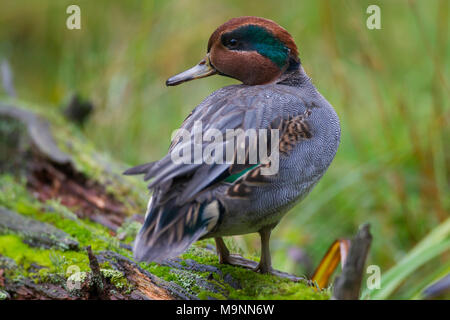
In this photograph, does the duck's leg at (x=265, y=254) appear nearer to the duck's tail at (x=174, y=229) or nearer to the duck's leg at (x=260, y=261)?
the duck's leg at (x=260, y=261)

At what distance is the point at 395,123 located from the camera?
539 cm

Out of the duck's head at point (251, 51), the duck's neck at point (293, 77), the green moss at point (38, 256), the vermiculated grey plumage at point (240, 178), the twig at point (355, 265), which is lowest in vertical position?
the green moss at point (38, 256)

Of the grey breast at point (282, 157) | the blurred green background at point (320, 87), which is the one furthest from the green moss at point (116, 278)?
the blurred green background at point (320, 87)

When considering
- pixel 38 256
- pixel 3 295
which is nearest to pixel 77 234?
pixel 38 256

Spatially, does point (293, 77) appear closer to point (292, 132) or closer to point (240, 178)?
point (292, 132)

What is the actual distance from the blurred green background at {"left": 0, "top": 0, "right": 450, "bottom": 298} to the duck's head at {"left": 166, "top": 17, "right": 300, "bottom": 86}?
4.38ft

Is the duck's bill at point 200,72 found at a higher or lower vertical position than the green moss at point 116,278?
higher

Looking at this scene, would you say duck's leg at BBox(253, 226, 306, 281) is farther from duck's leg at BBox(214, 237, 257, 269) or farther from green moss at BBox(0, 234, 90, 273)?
green moss at BBox(0, 234, 90, 273)

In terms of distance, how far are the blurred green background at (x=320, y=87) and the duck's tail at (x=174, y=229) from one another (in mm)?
1490

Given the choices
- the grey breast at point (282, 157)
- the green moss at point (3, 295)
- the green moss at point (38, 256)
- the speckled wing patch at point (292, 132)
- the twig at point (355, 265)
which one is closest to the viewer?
the twig at point (355, 265)

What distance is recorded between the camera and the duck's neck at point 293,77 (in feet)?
10.2

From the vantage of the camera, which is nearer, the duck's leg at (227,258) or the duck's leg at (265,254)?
the duck's leg at (265,254)
